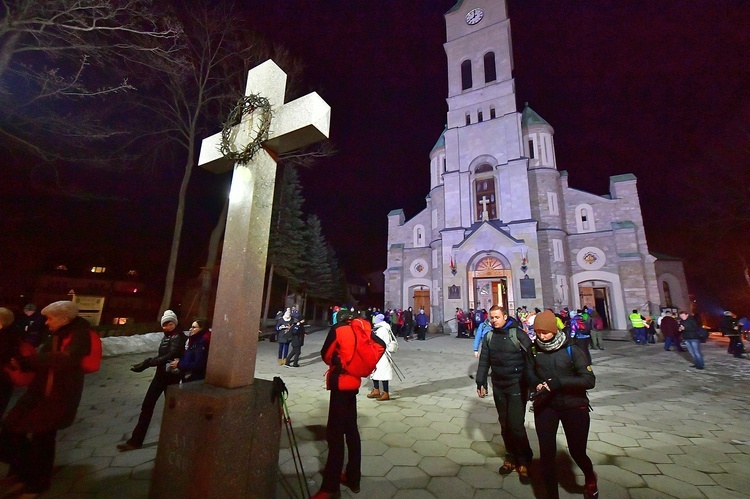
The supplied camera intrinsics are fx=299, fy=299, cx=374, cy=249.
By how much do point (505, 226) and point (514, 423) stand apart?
19.6 meters

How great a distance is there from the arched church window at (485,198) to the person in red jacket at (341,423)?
20808 millimetres

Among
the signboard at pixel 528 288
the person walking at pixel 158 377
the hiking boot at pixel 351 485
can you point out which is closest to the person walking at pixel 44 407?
the person walking at pixel 158 377

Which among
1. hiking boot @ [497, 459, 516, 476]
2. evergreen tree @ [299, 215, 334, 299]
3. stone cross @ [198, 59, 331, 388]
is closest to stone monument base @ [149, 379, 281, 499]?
stone cross @ [198, 59, 331, 388]

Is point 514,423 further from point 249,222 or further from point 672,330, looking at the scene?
point 672,330

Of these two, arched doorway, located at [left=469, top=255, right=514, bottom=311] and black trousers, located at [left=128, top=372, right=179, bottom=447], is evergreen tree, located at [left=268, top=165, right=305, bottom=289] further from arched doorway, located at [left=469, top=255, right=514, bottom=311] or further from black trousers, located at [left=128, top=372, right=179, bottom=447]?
black trousers, located at [left=128, top=372, right=179, bottom=447]

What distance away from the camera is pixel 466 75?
1054 inches

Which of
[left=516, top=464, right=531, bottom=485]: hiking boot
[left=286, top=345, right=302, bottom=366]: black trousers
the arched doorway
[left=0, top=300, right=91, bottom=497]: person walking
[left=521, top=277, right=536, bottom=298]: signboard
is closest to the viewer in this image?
[left=0, top=300, right=91, bottom=497]: person walking

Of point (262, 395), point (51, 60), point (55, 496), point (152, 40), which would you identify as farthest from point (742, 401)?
point (51, 60)

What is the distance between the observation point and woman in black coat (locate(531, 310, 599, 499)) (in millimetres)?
2664

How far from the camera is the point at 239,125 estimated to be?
3.07m

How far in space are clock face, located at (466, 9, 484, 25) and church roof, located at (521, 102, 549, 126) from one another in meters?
9.51

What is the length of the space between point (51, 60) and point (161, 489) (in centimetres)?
1130

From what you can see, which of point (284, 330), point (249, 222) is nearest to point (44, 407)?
Answer: point (249, 222)

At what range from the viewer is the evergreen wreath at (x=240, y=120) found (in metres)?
2.87
